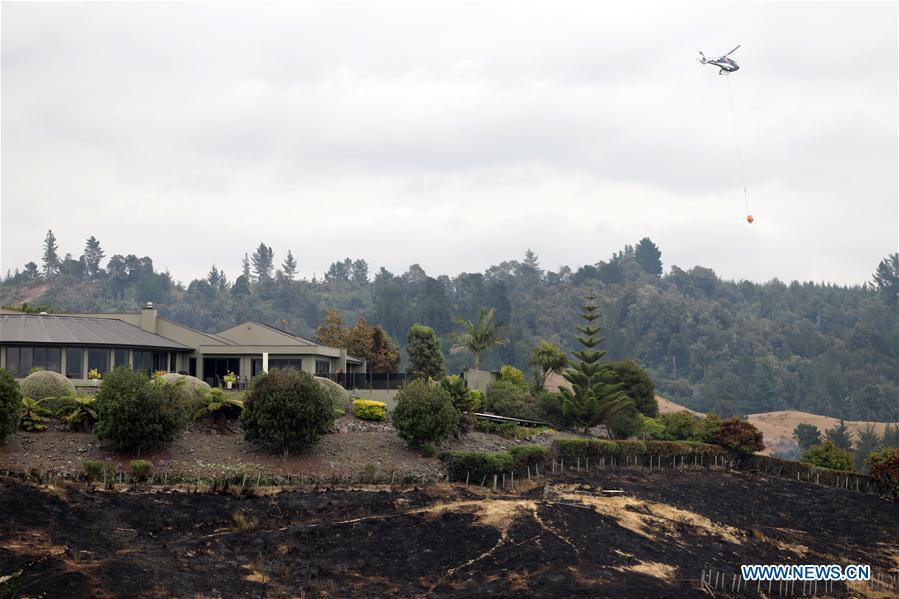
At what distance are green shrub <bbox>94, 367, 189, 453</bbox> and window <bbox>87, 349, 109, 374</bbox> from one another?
10457mm

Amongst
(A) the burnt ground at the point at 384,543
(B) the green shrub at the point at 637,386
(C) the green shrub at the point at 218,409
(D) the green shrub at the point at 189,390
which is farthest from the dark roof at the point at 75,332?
(B) the green shrub at the point at 637,386

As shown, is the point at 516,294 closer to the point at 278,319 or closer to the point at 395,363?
the point at 278,319

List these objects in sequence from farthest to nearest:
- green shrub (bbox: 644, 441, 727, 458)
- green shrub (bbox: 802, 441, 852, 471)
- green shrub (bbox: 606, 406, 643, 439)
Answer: green shrub (bbox: 802, 441, 852, 471), green shrub (bbox: 606, 406, 643, 439), green shrub (bbox: 644, 441, 727, 458)

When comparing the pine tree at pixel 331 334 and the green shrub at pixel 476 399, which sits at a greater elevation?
the pine tree at pixel 331 334

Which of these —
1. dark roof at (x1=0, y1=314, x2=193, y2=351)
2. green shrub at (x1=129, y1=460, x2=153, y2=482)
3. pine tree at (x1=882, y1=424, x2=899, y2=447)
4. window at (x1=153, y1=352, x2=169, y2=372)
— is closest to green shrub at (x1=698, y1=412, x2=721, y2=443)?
dark roof at (x1=0, y1=314, x2=193, y2=351)

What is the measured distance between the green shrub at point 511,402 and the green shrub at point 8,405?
25123 millimetres

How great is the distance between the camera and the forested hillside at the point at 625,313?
137375 millimetres

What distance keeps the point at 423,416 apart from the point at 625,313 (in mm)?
125276

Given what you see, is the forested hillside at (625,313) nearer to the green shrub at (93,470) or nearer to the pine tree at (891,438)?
the pine tree at (891,438)

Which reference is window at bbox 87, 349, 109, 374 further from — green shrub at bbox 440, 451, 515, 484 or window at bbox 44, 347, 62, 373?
green shrub at bbox 440, 451, 515, 484

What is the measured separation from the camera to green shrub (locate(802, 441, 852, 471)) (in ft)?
170

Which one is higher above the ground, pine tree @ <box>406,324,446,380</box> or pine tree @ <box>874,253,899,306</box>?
pine tree @ <box>874,253,899,306</box>

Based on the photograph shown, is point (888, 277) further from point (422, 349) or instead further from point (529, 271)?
point (422, 349)

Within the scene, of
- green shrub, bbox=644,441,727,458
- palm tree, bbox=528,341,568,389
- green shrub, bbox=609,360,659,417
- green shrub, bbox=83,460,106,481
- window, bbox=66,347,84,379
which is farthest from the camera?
green shrub, bbox=609,360,659,417
